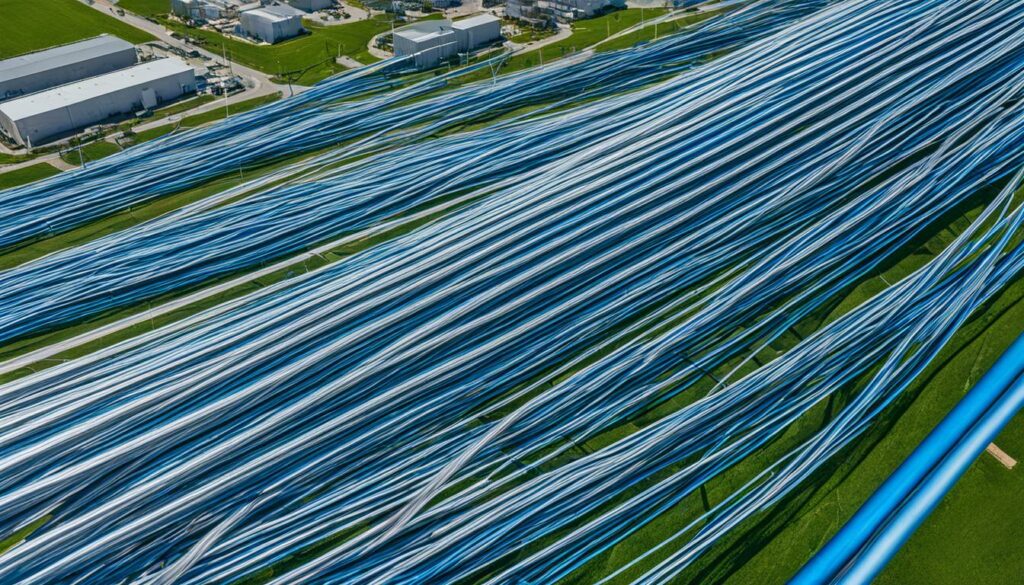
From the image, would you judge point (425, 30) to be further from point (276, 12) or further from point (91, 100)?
point (91, 100)

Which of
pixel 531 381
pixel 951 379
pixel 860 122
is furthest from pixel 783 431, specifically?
pixel 860 122

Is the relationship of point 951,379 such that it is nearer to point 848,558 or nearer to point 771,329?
point 771,329

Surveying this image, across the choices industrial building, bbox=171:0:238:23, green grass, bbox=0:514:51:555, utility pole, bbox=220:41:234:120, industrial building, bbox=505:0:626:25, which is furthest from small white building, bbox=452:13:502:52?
green grass, bbox=0:514:51:555

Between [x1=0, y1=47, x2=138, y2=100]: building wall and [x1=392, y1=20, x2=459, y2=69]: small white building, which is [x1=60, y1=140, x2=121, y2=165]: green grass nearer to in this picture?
[x1=0, y1=47, x2=138, y2=100]: building wall

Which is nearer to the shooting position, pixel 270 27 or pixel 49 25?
pixel 270 27

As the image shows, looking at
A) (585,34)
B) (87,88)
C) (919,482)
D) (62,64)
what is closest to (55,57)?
(62,64)

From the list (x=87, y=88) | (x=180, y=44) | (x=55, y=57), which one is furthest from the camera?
(x=180, y=44)
